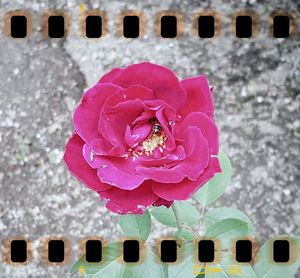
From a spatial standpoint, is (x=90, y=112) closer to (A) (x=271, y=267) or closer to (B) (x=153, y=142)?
(B) (x=153, y=142)

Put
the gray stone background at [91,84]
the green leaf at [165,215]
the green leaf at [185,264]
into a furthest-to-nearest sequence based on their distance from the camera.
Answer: the gray stone background at [91,84] → the green leaf at [165,215] → the green leaf at [185,264]

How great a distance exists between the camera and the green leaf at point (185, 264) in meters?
0.75

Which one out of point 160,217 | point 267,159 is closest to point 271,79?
point 267,159

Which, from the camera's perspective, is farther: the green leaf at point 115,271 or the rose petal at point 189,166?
the green leaf at point 115,271

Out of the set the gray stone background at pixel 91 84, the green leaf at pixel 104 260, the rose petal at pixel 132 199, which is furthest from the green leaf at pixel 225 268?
the gray stone background at pixel 91 84

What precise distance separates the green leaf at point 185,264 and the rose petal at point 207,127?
0.66ft

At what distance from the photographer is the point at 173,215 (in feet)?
2.87

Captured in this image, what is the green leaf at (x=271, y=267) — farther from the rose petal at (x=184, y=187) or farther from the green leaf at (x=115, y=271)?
the rose petal at (x=184, y=187)

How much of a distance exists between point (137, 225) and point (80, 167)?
0.23m

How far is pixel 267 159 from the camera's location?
1490 millimetres

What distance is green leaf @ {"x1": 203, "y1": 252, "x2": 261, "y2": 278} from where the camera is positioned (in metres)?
0.78

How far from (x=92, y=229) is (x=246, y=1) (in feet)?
2.33

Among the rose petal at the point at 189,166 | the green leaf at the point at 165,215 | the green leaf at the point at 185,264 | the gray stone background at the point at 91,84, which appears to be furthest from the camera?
the gray stone background at the point at 91,84

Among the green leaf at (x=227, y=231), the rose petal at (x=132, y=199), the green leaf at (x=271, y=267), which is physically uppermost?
the rose petal at (x=132, y=199)
